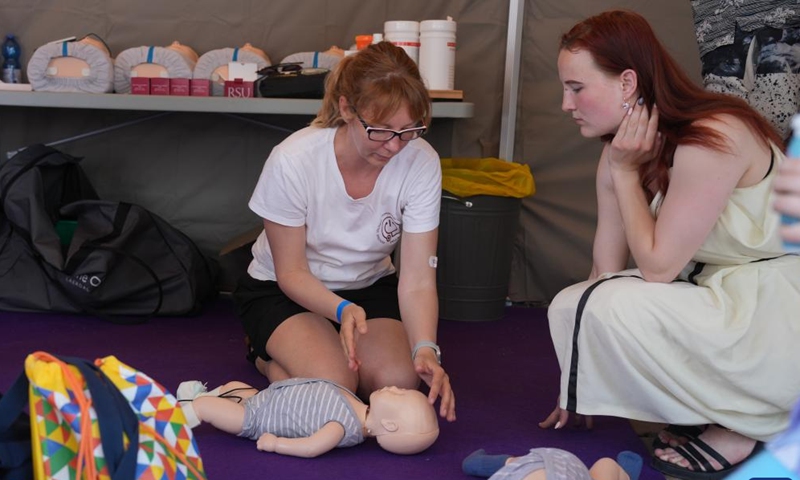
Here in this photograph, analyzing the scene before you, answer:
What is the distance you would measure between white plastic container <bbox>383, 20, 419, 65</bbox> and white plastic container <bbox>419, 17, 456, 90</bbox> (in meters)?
0.03

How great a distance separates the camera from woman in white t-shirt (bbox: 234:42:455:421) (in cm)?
230

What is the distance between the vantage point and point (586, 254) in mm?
3830

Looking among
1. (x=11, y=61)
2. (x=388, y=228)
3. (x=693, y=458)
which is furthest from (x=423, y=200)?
(x=11, y=61)

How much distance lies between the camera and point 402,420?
213cm

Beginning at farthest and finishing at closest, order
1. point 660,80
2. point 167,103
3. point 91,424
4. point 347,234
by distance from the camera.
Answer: point 167,103, point 347,234, point 660,80, point 91,424

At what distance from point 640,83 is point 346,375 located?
0.98m

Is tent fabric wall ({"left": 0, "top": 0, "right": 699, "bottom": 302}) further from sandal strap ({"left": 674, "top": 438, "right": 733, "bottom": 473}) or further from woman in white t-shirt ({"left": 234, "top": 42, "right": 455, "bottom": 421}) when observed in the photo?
sandal strap ({"left": 674, "top": 438, "right": 733, "bottom": 473})

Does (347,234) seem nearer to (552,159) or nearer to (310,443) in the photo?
(310,443)

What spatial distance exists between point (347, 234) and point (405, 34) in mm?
1239

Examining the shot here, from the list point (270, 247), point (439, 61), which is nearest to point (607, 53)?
point (270, 247)

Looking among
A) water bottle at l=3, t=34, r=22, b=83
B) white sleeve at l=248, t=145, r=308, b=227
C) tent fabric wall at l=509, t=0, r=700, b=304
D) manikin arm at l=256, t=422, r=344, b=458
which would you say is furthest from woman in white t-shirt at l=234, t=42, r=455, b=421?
water bottle at l=3, t=34, r=22, b=83

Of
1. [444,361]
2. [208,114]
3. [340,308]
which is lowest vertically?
[444,361]

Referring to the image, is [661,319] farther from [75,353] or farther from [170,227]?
[170,227]

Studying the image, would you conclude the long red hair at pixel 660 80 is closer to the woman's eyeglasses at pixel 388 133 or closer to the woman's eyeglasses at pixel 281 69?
the woman's eyeglasses at pixel 388 133
